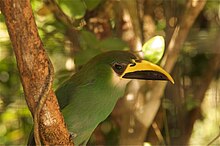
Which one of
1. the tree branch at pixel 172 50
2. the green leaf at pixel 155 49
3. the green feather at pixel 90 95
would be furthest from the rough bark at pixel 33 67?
the tree branch at pixel 172 50

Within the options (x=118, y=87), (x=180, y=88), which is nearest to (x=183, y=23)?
(x=180, y=88)

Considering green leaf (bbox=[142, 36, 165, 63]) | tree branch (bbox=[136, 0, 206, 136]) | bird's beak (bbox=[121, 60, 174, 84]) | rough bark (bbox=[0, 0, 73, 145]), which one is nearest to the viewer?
rough bark (bbox=[0, 0, 73, 145])

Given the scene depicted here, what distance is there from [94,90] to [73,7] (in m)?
0.27

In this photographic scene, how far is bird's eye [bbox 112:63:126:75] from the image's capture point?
4.98 ft

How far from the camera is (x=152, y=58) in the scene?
1.62 metres

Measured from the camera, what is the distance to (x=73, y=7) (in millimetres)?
1669

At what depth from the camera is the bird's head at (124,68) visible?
56.5 inches

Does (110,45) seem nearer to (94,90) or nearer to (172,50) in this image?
(94,90)

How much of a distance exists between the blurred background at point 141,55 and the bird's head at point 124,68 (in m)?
0.17

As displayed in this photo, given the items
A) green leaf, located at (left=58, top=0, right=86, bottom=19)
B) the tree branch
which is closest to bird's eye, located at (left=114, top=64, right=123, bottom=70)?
green leaf, located at (left=58, top=0, right=86, bottom=19)

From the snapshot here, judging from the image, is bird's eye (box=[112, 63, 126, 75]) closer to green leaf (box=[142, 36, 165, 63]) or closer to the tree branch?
green leaf (box=[142, 36, 165, 63])

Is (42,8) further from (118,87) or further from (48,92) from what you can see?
(48,92)

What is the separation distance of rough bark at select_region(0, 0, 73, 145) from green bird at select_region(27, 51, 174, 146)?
0.31m

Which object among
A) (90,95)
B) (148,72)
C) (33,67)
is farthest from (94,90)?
(33,67)
